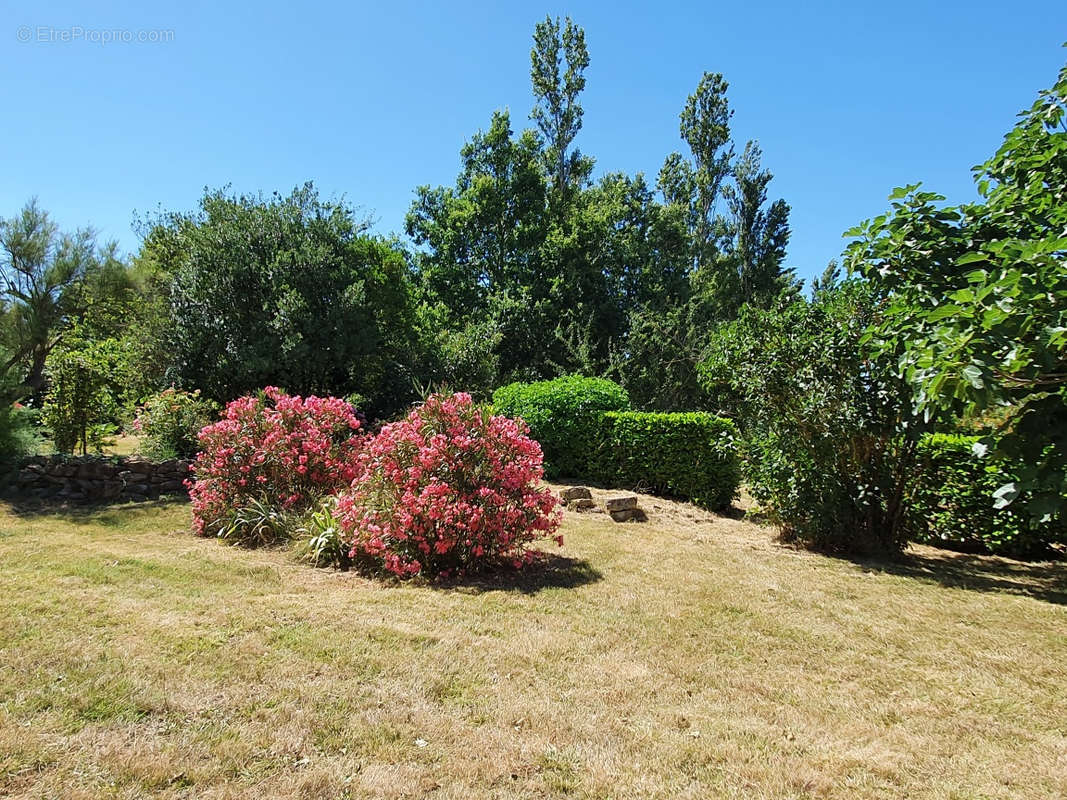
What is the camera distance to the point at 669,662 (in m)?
3.61

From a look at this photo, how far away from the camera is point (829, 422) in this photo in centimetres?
648

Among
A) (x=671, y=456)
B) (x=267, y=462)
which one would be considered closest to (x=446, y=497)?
(x=267, y=462)

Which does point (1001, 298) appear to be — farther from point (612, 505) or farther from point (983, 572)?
point (612, 505)

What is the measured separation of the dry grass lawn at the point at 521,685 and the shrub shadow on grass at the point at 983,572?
0.36 ft

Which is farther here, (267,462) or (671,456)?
(671,456)

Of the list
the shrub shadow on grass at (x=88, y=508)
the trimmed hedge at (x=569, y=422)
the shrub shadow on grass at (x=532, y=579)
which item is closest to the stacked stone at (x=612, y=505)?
the trimmed hedge at (x=569, y=422)

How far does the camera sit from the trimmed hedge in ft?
33.5

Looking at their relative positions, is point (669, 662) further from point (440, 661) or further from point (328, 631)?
point (328, 631)

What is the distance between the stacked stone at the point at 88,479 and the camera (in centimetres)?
855

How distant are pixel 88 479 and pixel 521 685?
26.9 ft

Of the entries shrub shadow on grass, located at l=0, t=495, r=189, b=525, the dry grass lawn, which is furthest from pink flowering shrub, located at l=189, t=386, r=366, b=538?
the dry grass lawn

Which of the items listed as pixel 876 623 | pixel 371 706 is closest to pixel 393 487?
pixel 371 706

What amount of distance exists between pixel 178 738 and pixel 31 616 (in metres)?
2.02

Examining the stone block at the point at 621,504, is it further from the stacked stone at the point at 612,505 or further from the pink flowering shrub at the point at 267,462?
the pink flowering shrub at the point at 267,462
